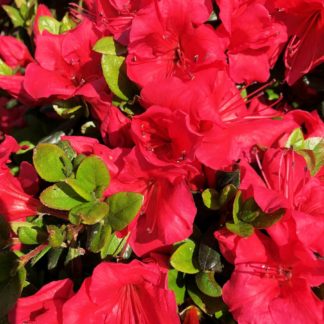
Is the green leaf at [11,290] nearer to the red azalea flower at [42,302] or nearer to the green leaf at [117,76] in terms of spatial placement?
the red azalea flower at [42,302]

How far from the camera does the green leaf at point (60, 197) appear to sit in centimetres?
99

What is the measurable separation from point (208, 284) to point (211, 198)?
182 millimetres

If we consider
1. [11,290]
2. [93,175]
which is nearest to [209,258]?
[93,175]

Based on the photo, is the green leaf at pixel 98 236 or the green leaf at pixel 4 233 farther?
the green leaf at pixel 4 233

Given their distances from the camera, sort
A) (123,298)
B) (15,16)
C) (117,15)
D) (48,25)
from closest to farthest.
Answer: (123,298) < (117,15) < (48,25) < (15,16)

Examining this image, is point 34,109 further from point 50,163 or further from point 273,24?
point 273,24

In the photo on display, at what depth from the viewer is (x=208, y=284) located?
104cm

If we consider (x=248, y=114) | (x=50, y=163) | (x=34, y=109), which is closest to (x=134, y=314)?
(x=50, y=163)

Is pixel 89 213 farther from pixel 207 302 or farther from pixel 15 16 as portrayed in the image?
pixel 15 16

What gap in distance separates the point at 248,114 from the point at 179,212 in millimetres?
326

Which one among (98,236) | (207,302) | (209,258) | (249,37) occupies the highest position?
(249,37)

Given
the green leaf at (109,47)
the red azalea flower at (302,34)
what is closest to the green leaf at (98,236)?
the green leaf at (109,47)

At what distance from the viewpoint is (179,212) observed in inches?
38.0

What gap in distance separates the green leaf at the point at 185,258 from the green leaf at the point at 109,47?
0.47 meters
